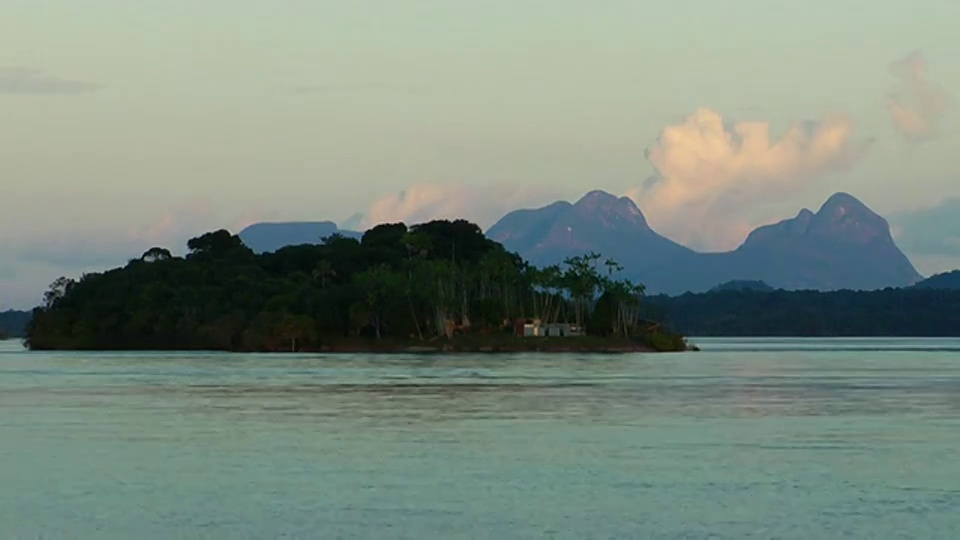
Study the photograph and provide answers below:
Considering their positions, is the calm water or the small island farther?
the small island

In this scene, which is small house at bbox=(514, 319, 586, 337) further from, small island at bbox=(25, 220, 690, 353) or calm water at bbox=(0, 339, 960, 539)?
calm water at bbox=(0, 339, 960, 539)

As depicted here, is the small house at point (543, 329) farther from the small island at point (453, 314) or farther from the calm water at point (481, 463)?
the calm water at point (481, 463)

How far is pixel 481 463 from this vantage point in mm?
40469

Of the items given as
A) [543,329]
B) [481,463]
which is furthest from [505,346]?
[481,463]

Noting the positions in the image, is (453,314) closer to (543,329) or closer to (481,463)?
(543,329)

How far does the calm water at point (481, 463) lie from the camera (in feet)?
98.8

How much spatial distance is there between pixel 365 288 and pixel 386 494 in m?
138

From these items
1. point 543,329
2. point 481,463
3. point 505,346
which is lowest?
point 481,463

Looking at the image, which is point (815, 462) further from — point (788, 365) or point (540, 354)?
point (540, 354)

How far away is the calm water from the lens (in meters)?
30.1

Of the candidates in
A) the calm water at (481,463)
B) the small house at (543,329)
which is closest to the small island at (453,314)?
the small house at (543,329)

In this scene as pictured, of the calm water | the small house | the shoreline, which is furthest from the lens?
the small house

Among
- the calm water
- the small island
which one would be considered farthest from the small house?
the calm water

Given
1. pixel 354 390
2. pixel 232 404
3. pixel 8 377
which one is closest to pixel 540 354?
pixel 8 377
